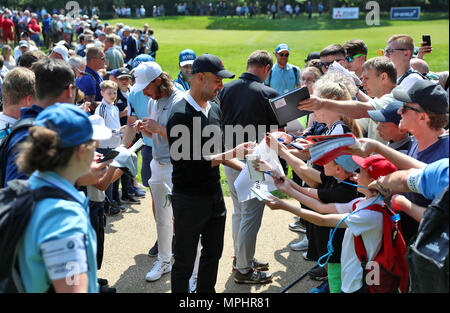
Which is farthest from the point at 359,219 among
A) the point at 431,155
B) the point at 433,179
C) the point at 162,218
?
the point at 162,218

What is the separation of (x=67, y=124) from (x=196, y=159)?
1733 mm

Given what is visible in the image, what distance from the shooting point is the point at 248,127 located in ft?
17.0

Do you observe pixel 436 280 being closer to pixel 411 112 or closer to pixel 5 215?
pixel 411 112

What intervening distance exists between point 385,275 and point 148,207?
472 centimetres

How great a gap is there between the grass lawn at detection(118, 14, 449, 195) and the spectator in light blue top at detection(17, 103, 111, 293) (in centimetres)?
1761

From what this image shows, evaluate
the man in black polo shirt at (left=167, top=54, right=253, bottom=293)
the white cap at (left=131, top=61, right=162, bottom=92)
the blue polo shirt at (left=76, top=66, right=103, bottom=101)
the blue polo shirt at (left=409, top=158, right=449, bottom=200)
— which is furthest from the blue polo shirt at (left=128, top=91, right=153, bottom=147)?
the blue polo shirt at (left=409, top=158, right=449, bottom=200)

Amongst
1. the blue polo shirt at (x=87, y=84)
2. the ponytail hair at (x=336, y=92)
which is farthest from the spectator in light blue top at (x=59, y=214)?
the blue polo shirt at (x=87, y=84)

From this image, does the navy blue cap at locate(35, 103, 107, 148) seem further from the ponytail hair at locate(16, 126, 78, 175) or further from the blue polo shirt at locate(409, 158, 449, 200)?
the blue polo shirt at locate(409, 158, 449, 200)

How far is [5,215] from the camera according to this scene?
2055 millimetres

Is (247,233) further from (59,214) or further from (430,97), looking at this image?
(59,214)

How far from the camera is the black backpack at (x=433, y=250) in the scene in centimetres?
235

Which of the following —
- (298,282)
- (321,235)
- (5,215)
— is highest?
(5,215)

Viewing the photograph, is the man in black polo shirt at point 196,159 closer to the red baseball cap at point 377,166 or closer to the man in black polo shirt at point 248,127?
the man in black polo shirt at point 248,127

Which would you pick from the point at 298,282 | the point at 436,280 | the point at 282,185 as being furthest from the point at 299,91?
the point at 298,282
